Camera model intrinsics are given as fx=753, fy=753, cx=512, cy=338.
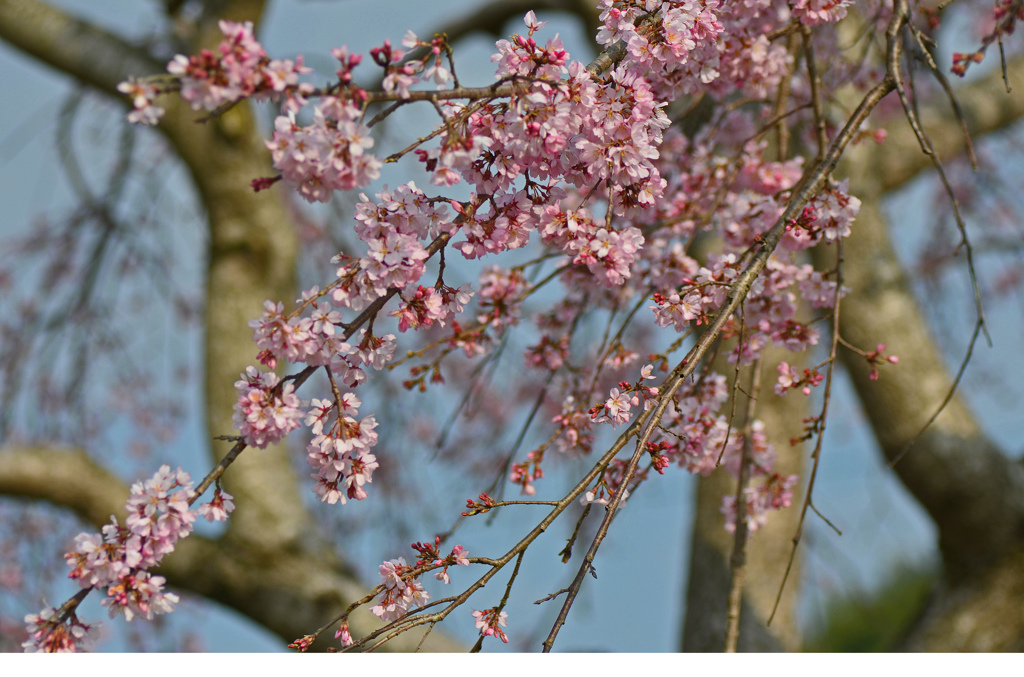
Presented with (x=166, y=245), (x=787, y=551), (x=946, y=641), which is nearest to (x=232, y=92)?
(x=787, y=551)

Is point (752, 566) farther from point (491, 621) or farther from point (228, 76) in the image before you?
point (228, 76)

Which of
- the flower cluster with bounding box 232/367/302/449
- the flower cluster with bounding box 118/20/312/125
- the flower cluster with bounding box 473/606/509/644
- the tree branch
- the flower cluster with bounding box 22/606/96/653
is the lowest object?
the flower cluster with bounding box 473/606/509/644

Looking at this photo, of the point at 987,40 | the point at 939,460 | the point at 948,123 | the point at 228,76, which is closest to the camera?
the point at 228,76

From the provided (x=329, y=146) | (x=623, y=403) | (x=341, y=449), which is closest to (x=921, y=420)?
(x=623, y=403)

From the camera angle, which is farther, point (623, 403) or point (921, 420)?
point (921, 420)

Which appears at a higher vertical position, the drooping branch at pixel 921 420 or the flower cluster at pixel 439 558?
the drooping branch at pixel 921 420

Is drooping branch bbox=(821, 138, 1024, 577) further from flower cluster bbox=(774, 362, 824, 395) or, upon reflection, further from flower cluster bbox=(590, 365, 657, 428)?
flower cluster bbox=(590, 365, 657, 428)

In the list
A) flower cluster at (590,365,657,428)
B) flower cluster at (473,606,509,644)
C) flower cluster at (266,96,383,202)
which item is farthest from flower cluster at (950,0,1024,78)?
flower cluster at (473,606,509,644)

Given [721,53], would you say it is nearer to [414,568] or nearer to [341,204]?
[414,568]

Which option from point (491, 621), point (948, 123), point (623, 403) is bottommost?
point (491, 621)

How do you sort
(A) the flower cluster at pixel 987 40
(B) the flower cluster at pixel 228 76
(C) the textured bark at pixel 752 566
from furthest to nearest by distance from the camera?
(C) the textured bark at pixel 752 566, (A) the flower cluster at pixel 987 40, (B) the flower cluster at pixel 228 76

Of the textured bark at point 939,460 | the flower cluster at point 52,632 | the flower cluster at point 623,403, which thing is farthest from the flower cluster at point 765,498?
the textured bark at point 939,460

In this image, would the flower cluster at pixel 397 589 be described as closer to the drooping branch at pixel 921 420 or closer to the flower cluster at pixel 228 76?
the flower cluster at pixel 228 76
